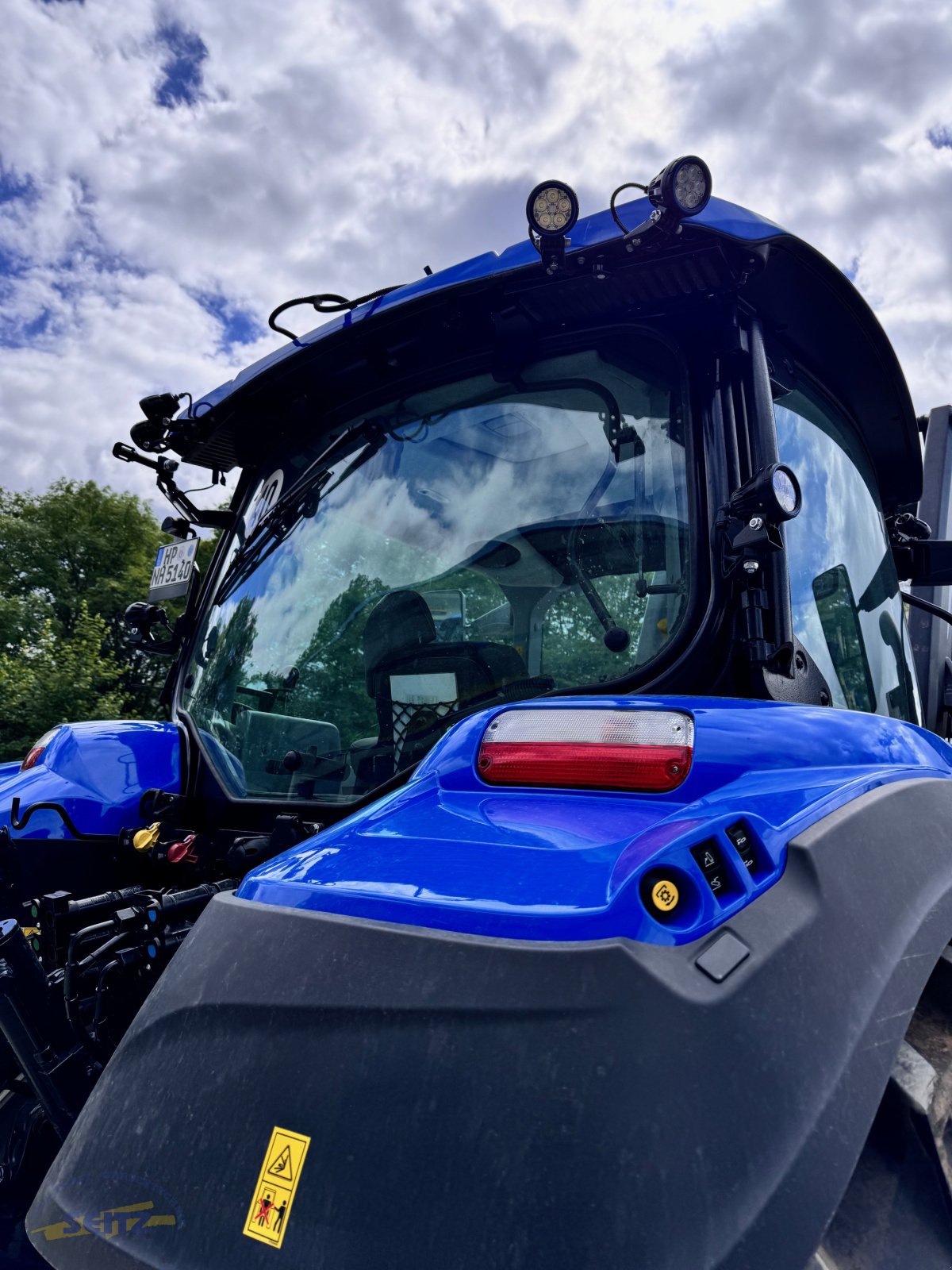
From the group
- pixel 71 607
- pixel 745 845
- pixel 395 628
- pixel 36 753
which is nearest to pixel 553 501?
pixel 395 628

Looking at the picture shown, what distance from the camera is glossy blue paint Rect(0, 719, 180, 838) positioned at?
2408 mm

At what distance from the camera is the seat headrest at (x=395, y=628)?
2228 mm

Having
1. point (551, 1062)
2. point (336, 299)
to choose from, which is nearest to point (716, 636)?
point (551, 1062)

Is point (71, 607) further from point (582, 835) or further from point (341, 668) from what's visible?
point (582, 835)

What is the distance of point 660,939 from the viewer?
96 centimetres

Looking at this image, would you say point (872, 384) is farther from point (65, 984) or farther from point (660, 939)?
point (65, 984)

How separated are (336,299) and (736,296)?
1.26m

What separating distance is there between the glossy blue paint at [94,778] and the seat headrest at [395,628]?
79 cm

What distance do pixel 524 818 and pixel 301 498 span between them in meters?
1.71

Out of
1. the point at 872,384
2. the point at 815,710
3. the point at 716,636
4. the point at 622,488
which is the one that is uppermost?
the point at 872,384

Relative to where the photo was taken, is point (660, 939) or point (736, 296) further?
point (736, 296)

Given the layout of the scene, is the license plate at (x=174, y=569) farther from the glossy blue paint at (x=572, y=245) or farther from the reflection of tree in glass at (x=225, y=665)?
the glossy blue paint at (x=572, y=245)

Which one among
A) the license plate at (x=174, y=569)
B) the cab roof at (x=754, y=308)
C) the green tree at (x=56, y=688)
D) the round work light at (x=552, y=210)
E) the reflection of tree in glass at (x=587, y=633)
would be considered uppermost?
the round work light at (x=552, y=210)

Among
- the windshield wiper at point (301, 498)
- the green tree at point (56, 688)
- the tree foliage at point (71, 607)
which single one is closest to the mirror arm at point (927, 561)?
the windshield wiper at point (301, 498)
